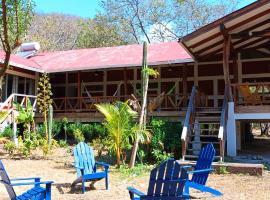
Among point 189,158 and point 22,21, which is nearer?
point 22,21

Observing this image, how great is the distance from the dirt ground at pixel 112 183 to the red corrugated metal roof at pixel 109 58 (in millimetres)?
6762

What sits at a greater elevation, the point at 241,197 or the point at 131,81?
the point at 131,81

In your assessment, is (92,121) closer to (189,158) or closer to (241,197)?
(189,158)

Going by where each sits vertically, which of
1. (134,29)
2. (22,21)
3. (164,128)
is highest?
(134,29)

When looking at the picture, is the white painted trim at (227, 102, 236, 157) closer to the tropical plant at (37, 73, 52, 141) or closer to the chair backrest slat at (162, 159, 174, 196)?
the tropical plant at (37, 73, 52, 141)

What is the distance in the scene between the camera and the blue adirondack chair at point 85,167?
8.93 meters

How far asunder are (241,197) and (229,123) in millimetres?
5669

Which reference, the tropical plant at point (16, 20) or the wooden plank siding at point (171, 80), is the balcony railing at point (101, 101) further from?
the tropical plant at point (16, 20)

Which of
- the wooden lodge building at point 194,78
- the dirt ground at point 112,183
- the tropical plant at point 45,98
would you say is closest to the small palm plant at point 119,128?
the dirt ground at point 112,183

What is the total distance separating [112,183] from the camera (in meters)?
9.98

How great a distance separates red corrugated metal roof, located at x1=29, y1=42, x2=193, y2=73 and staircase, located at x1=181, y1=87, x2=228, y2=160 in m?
3.52

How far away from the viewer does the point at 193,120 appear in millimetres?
14273

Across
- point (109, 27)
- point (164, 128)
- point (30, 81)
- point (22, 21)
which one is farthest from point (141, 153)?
point (109, 27)

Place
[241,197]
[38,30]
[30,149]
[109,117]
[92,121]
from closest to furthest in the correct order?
[241,197] < [109,117] < [30,149] < [92,121] < [38,30]
